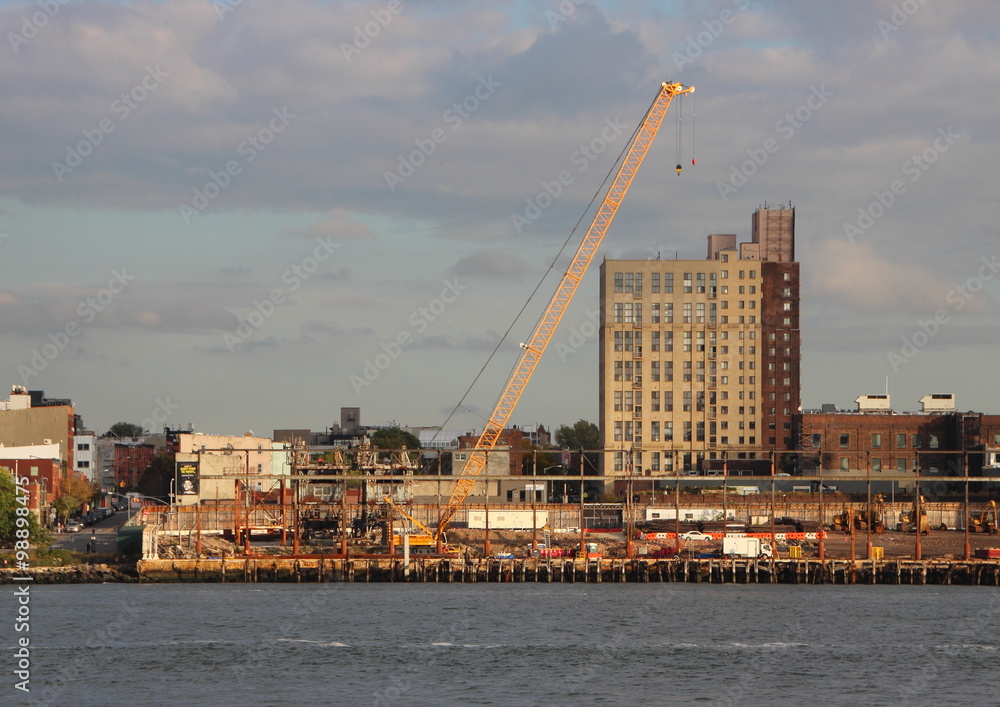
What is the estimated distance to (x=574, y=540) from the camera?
141750 mm

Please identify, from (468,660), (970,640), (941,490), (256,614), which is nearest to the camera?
(468,660)

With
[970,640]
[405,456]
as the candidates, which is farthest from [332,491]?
[970,640]

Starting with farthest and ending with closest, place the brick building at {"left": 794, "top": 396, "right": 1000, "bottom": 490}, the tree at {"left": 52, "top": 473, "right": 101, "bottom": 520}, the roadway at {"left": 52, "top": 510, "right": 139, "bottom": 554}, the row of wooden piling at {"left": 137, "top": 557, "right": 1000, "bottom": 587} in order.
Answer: the brick building at {"left": 794, "top": 396, "right": 1000, "bottom": 490} < the tree at {"left": 52, "top": 473, "right": 101, "bottom": 520} < the roadway at {"left": 52, "top": 510, "right": 139, "bottom": 554} < the row of wooden piling at {"left": 137, "top": 557, "right": 1000, "bottom": 587}

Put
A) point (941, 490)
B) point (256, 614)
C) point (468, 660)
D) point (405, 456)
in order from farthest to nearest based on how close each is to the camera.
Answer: point (941, 490), point (405, 456), point (256, 614), point (468, 660)

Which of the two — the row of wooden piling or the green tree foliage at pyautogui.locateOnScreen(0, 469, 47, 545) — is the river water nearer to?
the row of wooden piling

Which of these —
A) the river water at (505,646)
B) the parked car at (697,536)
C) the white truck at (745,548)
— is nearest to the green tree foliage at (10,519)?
the river water at (505,646)

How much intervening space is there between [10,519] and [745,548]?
63665 mm

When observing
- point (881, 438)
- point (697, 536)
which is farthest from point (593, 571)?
point (881, 438)

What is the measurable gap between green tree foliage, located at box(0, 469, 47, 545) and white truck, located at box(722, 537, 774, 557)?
59.9 m

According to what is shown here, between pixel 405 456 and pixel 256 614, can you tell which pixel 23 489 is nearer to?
pixel 405 456

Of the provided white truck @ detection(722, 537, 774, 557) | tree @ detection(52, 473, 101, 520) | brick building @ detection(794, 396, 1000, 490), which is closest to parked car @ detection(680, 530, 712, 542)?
white truck @ detection(722, 537, 774, 557)

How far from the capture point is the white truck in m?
122

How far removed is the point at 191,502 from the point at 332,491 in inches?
1532

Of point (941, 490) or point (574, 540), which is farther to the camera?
point (941, 490)
